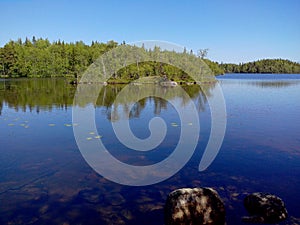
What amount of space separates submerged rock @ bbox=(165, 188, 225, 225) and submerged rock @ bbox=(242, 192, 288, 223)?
0.79 meters

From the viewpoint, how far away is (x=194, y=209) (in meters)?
6.88

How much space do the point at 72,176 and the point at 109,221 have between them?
3285 mm

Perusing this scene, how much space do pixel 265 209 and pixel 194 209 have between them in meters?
1.94

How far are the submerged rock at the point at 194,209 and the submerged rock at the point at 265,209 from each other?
2.61 feet

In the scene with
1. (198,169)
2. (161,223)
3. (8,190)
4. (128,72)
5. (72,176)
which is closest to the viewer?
(161,223)

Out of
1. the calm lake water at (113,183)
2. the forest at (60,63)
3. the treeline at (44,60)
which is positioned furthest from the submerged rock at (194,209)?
the treeline at (44,60)

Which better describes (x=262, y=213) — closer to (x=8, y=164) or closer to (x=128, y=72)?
(x=8, y=164)

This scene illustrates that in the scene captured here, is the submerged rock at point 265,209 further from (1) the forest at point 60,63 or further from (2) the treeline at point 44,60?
(2) the treeline at point 44,60

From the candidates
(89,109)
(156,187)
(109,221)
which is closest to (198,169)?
(156,187)

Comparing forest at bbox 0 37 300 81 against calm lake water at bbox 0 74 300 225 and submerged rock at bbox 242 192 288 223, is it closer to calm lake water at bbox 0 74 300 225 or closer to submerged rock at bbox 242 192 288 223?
calm lake water at bbox 0 74 300 225

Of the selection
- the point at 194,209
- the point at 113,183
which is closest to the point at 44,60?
the point at 113,183

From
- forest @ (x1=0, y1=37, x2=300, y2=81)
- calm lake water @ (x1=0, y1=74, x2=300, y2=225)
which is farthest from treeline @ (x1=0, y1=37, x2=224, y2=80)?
calm lake water @ (x1=0, y1=74, x2=300, y2=225)

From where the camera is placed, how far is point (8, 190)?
8500 millimetres

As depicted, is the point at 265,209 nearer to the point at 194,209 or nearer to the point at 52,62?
the point at 194,209
